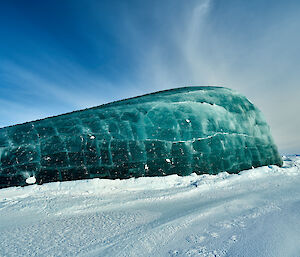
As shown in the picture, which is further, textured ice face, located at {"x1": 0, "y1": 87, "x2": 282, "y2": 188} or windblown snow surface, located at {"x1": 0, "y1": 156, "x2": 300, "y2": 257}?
textured ice face, located at {"x1": 0, "y1": 87, "x2": 282, "y2": 188}

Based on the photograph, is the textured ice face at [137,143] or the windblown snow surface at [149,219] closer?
the windblown snow surface at [149,219]

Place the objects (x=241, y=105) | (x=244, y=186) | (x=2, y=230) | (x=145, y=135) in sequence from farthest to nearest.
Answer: (x=241, y=105), (x=145, y=135), (x=244, y=186), (x=2, y=230)

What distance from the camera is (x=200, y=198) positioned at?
2.44 metres

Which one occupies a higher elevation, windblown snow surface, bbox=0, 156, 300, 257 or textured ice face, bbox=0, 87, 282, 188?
textured ice face, bbox=0, 87, 282, 188

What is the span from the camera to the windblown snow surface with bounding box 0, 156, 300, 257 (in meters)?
1.35

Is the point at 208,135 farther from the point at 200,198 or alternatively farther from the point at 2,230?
the point at 2,230

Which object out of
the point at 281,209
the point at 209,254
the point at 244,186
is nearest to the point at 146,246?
the point at 209,254

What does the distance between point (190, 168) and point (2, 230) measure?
2573 mm

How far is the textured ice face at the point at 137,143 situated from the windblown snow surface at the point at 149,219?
0.22m

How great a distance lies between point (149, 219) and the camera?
6.00 ft

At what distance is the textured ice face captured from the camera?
9.23 feet

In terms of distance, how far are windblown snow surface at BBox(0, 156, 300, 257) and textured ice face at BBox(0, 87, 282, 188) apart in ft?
0.74

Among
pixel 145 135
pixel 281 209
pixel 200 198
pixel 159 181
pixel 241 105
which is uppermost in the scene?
pixel 241 105

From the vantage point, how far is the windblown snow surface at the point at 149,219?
1.35m
